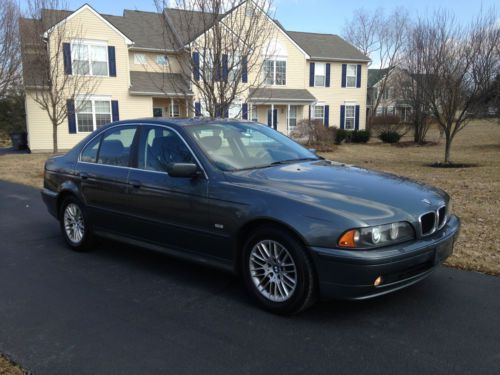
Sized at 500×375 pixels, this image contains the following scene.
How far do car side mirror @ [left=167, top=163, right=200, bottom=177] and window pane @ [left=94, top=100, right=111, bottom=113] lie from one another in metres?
21.8

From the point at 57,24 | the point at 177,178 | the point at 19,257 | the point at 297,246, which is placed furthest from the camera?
the point at 57,24

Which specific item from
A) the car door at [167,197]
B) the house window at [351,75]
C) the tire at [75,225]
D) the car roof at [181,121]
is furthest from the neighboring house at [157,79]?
the car door at [167,197]

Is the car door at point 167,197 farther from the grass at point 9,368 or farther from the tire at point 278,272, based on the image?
the grass at point 9,368

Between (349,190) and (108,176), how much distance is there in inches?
111

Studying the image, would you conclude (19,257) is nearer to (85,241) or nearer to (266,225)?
(85,241)

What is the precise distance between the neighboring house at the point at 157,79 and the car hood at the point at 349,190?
14.7 m

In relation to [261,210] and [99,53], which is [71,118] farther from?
[261,210]

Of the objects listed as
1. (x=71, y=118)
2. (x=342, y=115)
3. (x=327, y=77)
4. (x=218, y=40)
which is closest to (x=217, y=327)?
(x=218, y=40)

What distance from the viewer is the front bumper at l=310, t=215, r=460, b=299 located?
10.9ft

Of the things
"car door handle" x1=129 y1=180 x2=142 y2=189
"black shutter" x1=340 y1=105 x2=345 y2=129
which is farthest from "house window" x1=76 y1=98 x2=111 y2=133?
"car door handle" x1=129 y1=180 x2=142 y2=189

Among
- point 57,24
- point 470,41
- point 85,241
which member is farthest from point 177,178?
point 57,24

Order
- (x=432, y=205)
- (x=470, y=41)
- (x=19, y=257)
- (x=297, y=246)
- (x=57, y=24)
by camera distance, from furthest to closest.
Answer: (x=57, y=24)
(x=470, y=41)
(x=19, y=257)
(x=432, y=205)
(x=297, y=246)

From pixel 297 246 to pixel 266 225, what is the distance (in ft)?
1.15

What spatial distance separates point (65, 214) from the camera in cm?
597
